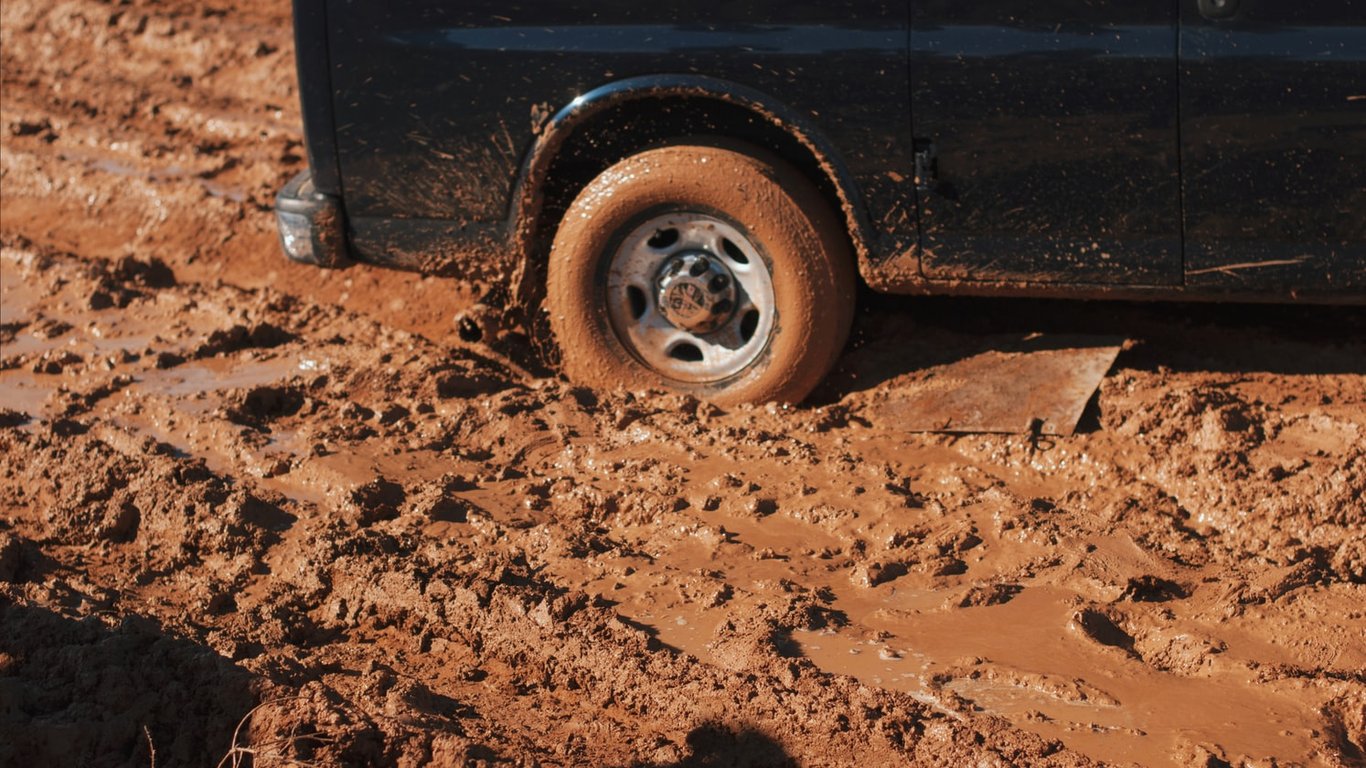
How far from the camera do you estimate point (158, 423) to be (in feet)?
16.7

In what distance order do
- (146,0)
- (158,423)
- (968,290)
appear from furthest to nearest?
(146,0) < (158,423) < (968,290)

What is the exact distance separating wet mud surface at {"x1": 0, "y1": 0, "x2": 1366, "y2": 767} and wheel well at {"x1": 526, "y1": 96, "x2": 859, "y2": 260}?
29.0 inches

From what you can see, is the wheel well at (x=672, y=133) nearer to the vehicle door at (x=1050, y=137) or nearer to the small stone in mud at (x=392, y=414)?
the vehicle door at (x=1050, y=137)

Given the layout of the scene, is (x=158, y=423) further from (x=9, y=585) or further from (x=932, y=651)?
(x=932, y=651)

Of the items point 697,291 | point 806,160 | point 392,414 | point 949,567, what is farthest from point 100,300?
point 949,567

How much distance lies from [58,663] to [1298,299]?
3626 millimetres

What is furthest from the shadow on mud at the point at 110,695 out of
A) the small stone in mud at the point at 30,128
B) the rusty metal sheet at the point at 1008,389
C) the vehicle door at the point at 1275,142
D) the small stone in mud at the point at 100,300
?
the small stone in mud at the point at 30,128

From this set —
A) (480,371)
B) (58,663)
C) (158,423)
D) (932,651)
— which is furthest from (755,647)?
(158,423)

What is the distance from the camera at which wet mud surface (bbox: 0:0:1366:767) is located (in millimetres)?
3354

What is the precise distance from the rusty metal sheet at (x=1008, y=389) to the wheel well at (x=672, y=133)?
531 millimetres

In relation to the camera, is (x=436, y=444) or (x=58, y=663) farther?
(x=436, y=444)

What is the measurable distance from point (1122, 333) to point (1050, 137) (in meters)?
1.01

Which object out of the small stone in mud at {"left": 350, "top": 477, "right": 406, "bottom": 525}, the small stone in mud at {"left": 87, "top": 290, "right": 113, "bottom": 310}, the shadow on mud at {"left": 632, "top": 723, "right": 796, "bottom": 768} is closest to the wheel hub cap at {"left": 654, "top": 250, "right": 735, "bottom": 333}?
the small stone in mud at {"left": 350, "top": 477, "right": 406, "bottom": 525}

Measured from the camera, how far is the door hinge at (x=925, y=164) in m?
4.55
